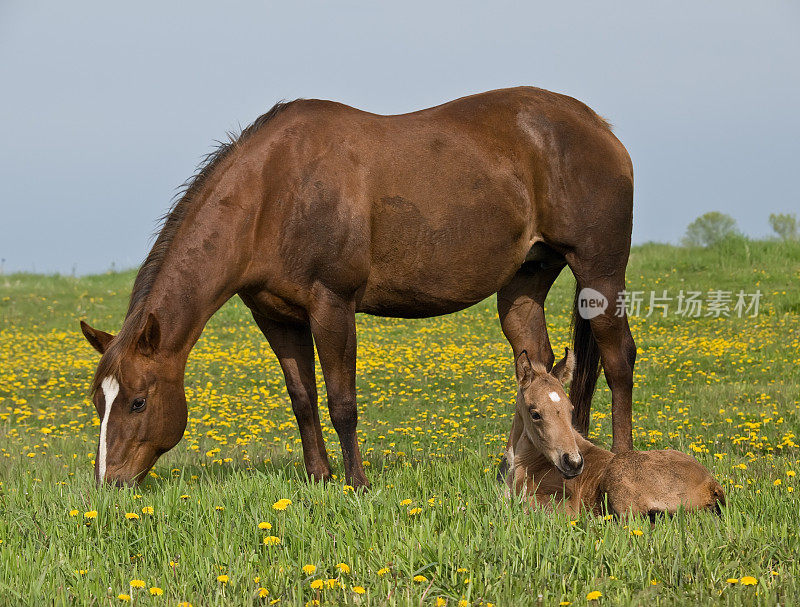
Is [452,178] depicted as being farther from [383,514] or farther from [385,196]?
[383,514]

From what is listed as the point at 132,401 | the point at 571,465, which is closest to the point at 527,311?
the point at 571,465

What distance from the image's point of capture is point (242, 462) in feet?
26.9

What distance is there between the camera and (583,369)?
7.74 metres

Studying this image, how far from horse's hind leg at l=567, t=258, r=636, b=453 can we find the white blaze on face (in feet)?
12.7

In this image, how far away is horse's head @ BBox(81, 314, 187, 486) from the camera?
18.7 feet

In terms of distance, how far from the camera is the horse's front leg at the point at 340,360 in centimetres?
607

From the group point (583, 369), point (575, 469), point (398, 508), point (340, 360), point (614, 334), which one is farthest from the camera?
point (583, 369)

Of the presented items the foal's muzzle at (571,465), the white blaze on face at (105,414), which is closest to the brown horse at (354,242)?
the white blaze on face at (105,414)

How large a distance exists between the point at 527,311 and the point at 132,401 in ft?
11.7

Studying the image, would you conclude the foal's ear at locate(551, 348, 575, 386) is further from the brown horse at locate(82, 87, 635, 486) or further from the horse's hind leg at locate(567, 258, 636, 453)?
the horse's hind leg at locate(567, 258, 636, 453)

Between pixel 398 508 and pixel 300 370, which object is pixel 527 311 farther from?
pixel 398 508

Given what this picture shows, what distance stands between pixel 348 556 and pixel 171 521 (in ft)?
4.44

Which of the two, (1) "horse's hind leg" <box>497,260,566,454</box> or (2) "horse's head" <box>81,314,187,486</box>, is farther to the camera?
(1) "horse's hind leg" <box>497,260,566,454</box>

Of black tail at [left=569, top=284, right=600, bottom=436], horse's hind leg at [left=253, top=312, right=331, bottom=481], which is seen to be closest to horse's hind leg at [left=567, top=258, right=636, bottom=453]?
black tail at [left=569, top=284, right=600, bottom=436]
